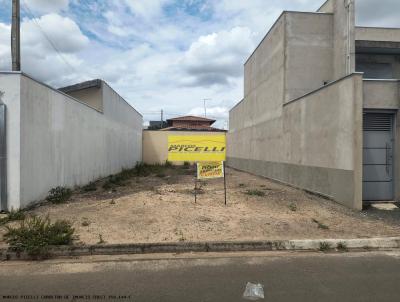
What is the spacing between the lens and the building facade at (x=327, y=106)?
1099 centimetres

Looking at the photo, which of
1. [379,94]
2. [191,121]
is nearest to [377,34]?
[379,94]

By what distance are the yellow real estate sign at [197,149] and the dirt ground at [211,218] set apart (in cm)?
136

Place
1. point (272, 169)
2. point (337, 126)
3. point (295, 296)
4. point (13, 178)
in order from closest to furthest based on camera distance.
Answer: point (295, 296) → point (13, 178) → point (337, 126) → point (272, 169)

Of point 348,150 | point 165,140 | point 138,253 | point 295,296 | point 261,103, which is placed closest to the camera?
point 295,296

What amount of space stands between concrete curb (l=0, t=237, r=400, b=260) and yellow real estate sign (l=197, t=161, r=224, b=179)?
4.58m

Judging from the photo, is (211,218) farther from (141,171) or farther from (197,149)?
(141,171)

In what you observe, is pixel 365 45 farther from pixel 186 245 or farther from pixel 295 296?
pixel 295 296

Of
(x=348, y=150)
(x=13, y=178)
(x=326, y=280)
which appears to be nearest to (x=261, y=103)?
(x=348, y=150)

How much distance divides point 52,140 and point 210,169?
511 centimetres

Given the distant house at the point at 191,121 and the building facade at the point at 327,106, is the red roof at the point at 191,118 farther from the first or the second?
the building facade at the point at 327,106

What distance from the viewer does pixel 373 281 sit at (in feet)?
16.7

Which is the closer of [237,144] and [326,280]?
[326,280]

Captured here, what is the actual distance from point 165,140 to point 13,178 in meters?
28.0

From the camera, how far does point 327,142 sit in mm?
12102
